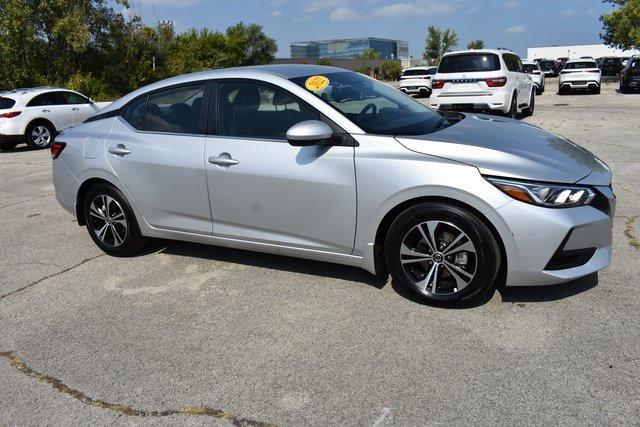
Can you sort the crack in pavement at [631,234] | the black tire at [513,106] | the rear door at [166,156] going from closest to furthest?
the rear door at [166,156] < the crack in pavement at [631,234] < the black tire at [513,106]

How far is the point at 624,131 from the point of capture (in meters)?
11.9

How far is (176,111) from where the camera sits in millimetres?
4668

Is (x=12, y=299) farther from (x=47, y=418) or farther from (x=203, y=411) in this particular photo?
(x=203, y=411)

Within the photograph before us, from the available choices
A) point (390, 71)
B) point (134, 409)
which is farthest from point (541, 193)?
point (390, 71)

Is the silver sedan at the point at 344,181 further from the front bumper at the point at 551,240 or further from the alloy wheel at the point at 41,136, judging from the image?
the alloy wheel at the point at 41,136

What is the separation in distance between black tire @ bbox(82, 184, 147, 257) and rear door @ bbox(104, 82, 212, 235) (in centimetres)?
22

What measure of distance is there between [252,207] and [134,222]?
4.44 ft

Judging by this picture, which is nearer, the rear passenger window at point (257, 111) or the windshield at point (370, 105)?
the windshield at point (370, 105)

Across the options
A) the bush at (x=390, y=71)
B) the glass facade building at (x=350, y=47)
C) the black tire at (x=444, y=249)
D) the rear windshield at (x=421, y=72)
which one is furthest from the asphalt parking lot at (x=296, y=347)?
the glass facade building at (x=350, y=47)

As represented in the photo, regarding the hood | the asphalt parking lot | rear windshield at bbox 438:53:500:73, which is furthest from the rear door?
rear windshield at bbox 438:53:500:73

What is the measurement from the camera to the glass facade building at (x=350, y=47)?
161625 millimetres

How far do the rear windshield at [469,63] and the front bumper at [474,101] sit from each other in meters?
0.59

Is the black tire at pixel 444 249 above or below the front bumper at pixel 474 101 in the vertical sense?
below

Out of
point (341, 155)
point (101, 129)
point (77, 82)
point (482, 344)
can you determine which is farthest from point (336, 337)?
point (77, 82)
